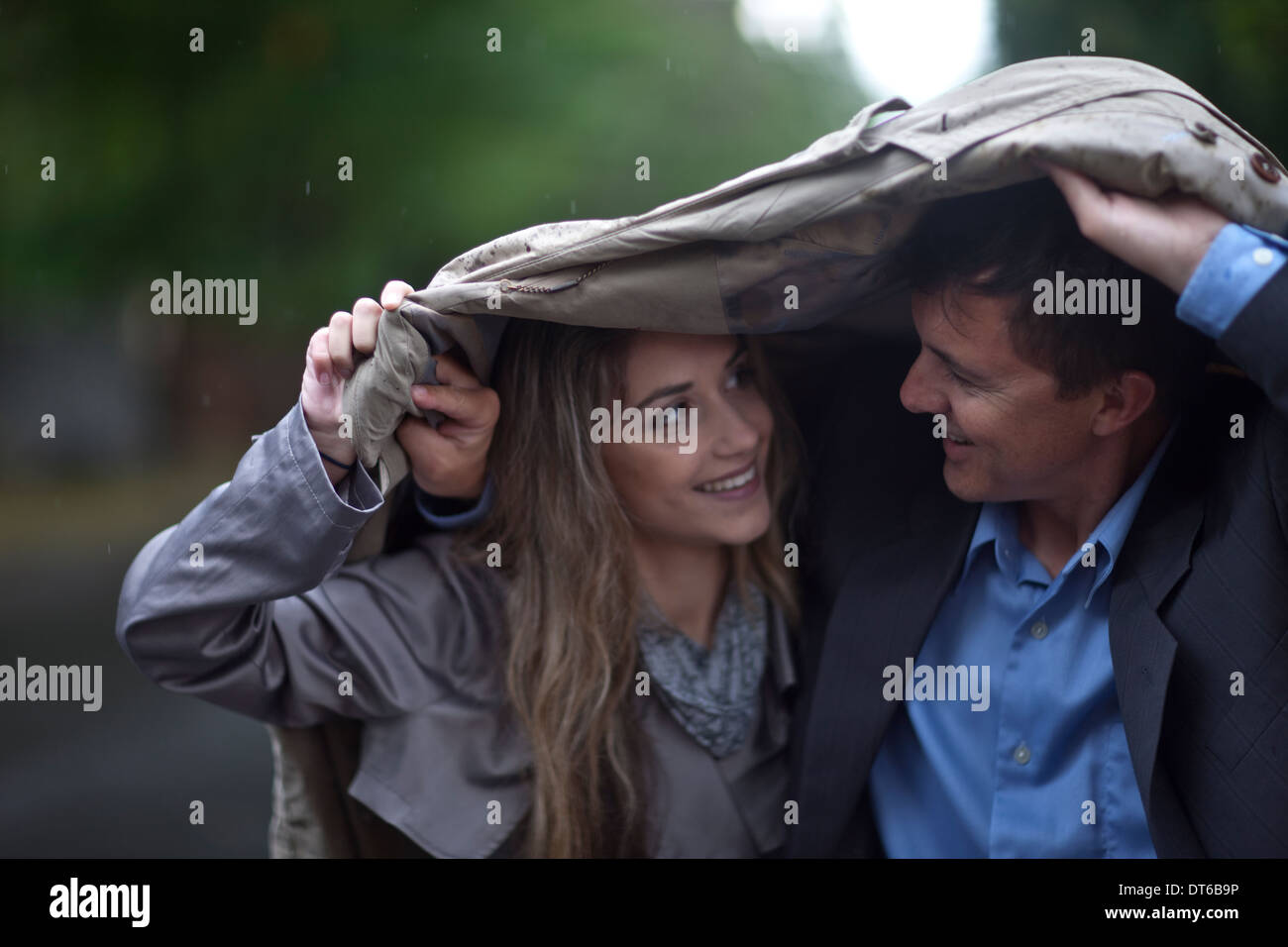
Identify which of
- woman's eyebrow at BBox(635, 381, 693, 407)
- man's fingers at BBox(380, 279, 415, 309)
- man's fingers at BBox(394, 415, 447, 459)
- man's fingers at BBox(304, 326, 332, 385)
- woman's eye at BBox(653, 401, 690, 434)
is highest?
man's fingers at BBox(380, 279, 415, 309)

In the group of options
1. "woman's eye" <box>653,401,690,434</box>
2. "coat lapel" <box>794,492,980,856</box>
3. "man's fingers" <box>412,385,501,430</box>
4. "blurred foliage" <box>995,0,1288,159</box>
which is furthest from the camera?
"blurred foliage" <box>995,0,1288,159</box>

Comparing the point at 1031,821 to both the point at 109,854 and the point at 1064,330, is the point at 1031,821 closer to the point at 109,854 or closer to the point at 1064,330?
the point at 1064,330

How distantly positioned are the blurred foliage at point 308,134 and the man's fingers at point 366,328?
6361 mm

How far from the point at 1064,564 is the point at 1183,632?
14.6 inches

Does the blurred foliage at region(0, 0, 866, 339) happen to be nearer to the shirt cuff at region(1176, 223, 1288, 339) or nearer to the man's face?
the man's face

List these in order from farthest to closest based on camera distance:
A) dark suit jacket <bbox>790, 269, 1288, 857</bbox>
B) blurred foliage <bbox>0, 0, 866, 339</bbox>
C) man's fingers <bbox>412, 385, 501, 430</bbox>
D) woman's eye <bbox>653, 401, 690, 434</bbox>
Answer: blurred foliage <bbox>0, 0, 866, 339</bbox> → woman's eye <bbox>653, 401, 690, 434</bbox> → man's fingers <bbox>412, 385, 501, 430</bbox> → dark suit jacket <bbox>790, 269, 1288, 857</bbox>

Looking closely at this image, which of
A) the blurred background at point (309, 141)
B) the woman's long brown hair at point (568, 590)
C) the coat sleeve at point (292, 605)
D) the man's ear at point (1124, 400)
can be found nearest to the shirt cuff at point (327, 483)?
the coat sleeve at point (292, 605)

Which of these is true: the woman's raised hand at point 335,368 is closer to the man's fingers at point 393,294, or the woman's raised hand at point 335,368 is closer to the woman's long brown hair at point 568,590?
the man's fingers at point 393,294

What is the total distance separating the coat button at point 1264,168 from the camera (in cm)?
183

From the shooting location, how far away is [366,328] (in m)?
2.20

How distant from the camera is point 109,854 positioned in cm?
538

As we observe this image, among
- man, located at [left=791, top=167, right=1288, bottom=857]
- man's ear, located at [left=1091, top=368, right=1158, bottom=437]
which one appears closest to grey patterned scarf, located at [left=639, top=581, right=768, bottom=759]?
man, located at [left=791, top=167, right=1288, bottom=857]

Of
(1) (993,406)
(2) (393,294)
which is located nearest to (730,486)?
(1) (993,406)

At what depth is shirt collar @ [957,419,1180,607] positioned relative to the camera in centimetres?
222
